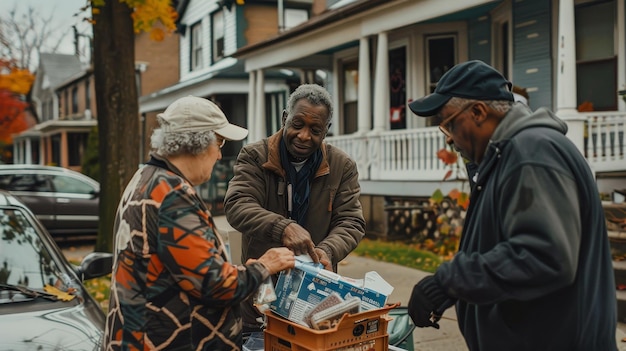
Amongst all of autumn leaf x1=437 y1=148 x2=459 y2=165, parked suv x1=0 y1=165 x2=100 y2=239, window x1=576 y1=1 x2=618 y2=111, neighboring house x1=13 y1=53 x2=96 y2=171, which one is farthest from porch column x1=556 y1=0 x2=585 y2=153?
neighboring house x1=13 y1=53 x2=96 y2=171

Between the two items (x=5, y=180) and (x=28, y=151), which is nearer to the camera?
(x=5, y=180)

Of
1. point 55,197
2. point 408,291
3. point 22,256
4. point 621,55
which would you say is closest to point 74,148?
point 55,197

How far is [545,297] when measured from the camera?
2275mm

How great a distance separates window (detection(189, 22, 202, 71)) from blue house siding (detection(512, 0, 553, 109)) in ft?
52.1

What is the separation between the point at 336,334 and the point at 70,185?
42.9 ft

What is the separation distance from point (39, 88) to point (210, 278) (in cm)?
5375

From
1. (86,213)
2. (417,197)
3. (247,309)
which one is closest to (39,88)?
(86,213)

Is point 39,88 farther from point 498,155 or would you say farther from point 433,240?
point 498,155

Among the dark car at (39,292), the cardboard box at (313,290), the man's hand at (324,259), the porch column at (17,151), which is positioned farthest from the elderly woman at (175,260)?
the porch column at (17,151)

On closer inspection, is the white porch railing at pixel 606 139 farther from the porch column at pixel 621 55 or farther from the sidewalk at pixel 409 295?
the sidewalk at pixel 409 295

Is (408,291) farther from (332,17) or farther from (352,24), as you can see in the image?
(332,17)

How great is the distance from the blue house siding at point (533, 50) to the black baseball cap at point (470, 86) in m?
9.51

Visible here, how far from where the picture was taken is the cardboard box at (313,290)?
2805mm

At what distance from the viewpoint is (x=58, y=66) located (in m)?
49.3
